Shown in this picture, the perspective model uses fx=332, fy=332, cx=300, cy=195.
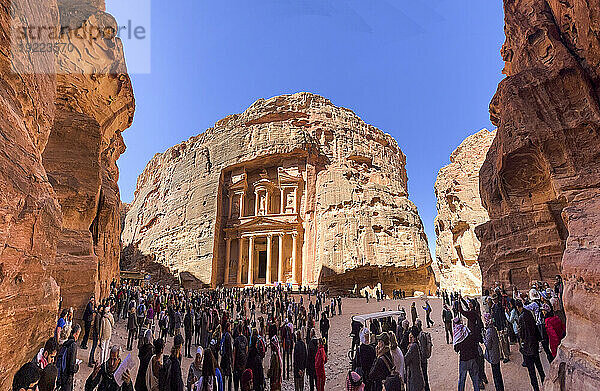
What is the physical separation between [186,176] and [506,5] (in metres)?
A: 37.9

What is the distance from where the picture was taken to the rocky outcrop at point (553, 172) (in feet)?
16.3

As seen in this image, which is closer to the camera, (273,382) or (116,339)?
(273,382)

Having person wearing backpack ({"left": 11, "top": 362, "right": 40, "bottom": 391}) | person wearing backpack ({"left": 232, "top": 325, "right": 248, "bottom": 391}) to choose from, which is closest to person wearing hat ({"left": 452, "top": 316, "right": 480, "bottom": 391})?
person wearing backpack ({"left": 232, "top": 325, "right": 248, "bottom": 391})

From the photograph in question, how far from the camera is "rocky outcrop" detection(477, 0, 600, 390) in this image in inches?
195

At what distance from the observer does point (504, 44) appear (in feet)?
55.5

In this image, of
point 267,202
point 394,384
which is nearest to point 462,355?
point 394,384

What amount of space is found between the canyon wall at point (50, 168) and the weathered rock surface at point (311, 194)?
19838 millimetres

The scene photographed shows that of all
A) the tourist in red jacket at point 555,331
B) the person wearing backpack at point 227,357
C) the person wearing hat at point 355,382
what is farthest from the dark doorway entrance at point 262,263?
the person wearing hat at point 355,382

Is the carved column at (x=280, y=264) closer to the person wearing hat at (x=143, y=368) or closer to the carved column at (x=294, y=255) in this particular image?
the carved column at (x=294, y=255)

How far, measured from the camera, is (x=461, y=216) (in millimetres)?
39062

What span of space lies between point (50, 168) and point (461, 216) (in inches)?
1543

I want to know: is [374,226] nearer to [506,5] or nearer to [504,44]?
[504,44]

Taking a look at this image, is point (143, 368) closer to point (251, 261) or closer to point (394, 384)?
point (394, 384)

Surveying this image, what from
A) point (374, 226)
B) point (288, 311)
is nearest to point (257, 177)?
point (374, 226)
